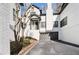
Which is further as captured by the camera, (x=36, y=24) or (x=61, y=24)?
(x=61, y=24)

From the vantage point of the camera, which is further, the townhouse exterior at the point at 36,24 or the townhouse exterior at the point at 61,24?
the townhouse exterior at the point at 61,24

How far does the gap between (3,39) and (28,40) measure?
11.0 ft

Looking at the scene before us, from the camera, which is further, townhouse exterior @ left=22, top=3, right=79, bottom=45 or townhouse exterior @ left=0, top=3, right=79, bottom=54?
townhouse exterior @ left=22, top=3, right=79, bottom=45

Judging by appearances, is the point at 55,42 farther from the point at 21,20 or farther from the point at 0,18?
the point at 0,18

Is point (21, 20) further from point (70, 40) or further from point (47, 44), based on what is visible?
point (70, 40)

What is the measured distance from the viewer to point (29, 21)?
709 centimetres
